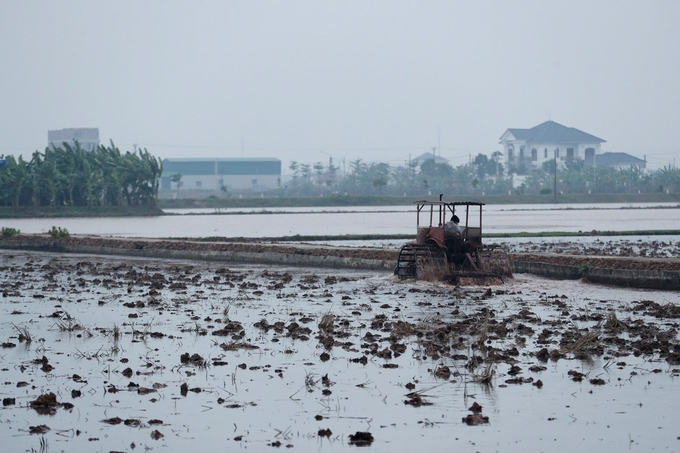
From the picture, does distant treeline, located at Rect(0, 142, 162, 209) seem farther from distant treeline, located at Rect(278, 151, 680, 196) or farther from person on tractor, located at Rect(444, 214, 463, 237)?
person on tractor, located at Rect(444, 214, 463, 237)

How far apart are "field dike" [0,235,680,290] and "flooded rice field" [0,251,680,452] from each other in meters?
1.80

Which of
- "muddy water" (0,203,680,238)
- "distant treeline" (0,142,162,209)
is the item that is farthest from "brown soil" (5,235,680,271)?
"distant treeline" (0,142,162,209)

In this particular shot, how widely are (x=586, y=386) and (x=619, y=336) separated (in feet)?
16.4

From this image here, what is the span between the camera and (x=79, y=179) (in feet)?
344

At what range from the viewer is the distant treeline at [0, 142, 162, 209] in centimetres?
10194

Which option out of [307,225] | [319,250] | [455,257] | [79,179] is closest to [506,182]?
[79,179]

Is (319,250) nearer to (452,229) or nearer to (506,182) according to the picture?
(452,229)

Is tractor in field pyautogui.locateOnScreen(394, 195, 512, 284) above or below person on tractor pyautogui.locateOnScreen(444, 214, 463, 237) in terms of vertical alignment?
below

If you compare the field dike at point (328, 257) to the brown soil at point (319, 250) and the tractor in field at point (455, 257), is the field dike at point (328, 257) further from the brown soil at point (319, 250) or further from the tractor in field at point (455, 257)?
the tractor in field at point (455, 257)

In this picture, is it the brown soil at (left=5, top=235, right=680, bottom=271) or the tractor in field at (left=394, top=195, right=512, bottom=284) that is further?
the brown soil at (left=5, top=235, right=680, bottom=271)

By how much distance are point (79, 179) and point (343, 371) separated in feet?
302

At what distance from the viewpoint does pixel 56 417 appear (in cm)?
1422

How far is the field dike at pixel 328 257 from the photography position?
31438 millimetres

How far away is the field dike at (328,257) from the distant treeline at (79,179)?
46715mm
